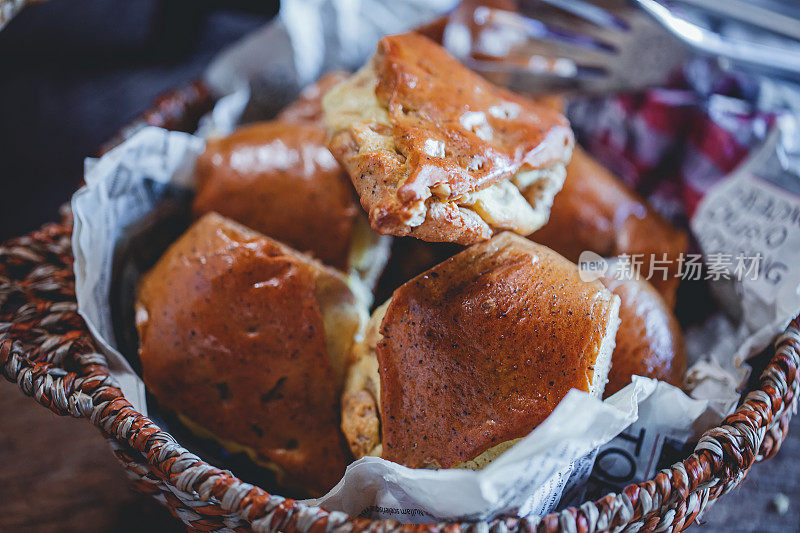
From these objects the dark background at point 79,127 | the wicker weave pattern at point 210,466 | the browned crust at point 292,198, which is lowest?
the dark background at point 79,127

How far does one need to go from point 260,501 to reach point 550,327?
0.35 meters

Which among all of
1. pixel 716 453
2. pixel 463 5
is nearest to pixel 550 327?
pixel 716 453

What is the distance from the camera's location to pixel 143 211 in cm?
99

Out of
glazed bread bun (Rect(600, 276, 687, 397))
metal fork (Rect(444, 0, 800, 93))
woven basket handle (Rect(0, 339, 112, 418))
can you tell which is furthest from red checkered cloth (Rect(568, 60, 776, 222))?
woven basket handle (Rect(0, 339, 112, 418))

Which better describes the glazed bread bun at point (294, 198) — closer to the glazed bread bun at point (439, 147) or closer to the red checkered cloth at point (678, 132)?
the glazed bread bun at point (439, 147)

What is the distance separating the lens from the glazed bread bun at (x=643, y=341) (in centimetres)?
78

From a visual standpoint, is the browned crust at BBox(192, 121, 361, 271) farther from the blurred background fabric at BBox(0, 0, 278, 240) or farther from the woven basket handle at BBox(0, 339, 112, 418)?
the blurred background fabric at BBox(0, 0, 278, 240)

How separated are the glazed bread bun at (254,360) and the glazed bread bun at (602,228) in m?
0.41

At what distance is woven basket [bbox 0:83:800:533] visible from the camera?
58cm

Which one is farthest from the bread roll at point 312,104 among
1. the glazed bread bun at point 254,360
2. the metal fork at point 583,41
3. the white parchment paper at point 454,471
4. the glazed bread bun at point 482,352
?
the glazed bread bun at point 482,352

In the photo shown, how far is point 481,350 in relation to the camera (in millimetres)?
689

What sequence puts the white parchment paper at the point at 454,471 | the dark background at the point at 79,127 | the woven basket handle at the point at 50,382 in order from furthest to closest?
the dark background at the point at 79,127
the woven basket handle at the point at 50,382
the white parchment paper at the point at 454,471

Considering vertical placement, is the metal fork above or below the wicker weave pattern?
above

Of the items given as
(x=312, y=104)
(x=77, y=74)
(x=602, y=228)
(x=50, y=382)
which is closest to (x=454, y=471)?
(x=50, y=382)
